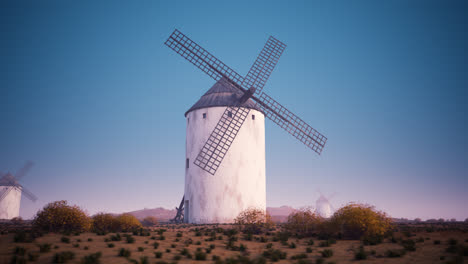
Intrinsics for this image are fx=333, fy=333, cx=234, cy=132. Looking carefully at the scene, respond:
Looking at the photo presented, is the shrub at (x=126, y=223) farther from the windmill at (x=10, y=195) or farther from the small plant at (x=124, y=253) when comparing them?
the windmill at (x=10, y=195)

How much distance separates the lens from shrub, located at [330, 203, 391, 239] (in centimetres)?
1902

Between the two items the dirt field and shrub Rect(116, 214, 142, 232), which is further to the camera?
shrub Rect(116, 214, 142, 232)

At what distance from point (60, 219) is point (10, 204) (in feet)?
134

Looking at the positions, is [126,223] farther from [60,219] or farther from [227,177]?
[227,177]

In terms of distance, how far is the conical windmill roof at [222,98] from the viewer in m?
28.8

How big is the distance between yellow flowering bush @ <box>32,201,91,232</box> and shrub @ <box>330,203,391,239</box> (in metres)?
15.0

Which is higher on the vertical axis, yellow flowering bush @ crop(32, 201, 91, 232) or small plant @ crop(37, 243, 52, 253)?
yellow flowering bush @ crop(32, 201, 91, 232)

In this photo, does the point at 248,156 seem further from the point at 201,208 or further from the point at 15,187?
the point at 15,187

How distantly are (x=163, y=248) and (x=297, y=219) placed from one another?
10.1m

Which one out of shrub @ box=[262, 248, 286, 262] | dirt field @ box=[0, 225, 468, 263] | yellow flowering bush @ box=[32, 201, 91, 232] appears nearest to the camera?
dirt field @ box=[0, 225, 468, 263]

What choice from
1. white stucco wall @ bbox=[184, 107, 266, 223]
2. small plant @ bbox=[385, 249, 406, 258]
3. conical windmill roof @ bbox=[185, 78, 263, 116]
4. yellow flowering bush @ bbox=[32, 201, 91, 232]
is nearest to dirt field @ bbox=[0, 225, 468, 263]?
small plant @ bbox=[385, 249, 406, 258]

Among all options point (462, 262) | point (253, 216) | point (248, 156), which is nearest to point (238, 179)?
point (248, 156)

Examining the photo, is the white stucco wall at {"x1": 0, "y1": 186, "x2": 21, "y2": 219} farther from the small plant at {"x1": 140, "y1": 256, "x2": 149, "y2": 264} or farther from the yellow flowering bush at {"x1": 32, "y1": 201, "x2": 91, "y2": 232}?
the small plant at {"x1": 140, "y1": 256, "x2": 149, "y2": 264}

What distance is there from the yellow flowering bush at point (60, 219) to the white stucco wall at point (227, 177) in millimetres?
10513
